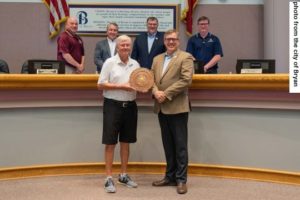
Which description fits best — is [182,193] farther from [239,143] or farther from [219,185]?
[239,143]

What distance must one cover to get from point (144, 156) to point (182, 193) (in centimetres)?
83

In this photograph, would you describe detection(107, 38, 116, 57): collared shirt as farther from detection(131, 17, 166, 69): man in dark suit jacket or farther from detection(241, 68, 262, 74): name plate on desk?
detection(241, 68, 262, 74): name plate on desk

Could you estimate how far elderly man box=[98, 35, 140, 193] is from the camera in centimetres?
397

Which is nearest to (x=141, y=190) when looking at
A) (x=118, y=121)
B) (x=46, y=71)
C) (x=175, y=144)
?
(x=175, y=144)

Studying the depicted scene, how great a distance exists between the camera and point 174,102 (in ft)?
12.9

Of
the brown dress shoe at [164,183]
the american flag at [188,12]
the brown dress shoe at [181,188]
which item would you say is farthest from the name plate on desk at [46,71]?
the american flag at [188,12]

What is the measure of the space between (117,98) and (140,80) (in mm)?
281

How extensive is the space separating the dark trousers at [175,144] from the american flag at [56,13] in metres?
3.50

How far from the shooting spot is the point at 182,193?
3885 millimetres

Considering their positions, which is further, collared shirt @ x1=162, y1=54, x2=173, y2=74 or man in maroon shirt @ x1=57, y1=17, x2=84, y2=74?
man in maroon shirt @ x1=57, y1=17, x2=84, y2=74

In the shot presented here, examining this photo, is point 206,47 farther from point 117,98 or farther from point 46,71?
point 46,71

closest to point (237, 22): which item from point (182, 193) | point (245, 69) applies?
point (245, 69)

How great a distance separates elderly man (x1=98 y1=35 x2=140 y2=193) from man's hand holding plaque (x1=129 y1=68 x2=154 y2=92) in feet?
0.18

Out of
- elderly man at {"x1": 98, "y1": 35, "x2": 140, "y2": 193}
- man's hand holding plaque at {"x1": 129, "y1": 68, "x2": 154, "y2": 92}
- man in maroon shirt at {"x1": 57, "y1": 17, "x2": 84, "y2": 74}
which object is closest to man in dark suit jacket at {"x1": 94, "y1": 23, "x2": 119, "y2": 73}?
man in maroon shirt at {"x1": 57, "y1": 17, "x2": 84, "y2": 74}
